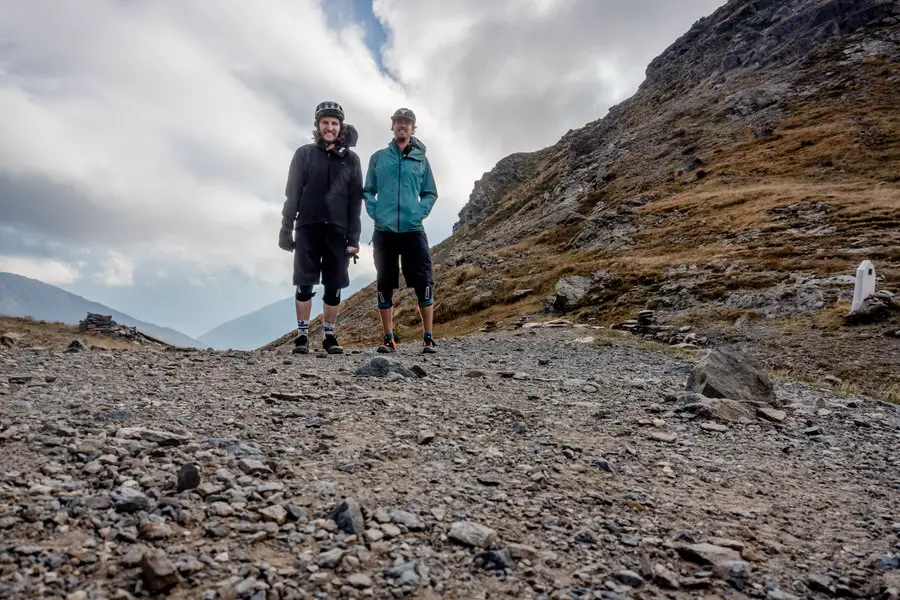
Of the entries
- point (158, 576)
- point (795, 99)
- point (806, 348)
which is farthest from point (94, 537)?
point (795, 99)

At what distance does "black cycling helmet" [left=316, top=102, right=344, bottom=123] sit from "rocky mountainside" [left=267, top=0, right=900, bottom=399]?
37.0ft

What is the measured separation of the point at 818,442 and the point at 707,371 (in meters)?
1.57

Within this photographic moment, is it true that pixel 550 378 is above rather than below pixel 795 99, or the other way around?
below

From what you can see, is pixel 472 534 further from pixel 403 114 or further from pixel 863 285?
pixel 863 285

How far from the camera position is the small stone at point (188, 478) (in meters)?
2.88

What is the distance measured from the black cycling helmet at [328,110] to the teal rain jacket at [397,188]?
45.1 inches

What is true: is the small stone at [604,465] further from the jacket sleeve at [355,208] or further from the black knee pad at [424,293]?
the jacket sleeve at [355,208]

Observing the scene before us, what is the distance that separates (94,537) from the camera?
7.70 feet

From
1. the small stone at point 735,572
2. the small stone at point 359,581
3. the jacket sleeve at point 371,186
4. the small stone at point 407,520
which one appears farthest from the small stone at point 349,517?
the jacket sleeve at point 371,186

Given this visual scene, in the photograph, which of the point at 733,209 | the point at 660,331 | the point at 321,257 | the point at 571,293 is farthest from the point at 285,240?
the point at 733,209

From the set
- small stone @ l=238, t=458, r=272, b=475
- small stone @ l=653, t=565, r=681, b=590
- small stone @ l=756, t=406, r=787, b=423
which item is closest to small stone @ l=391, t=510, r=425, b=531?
small stone @ l=238, t=458, r=272, b=475

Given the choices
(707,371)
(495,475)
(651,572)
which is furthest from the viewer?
(707,371)

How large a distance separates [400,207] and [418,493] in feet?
22.8

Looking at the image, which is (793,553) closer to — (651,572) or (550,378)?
(651,572)
